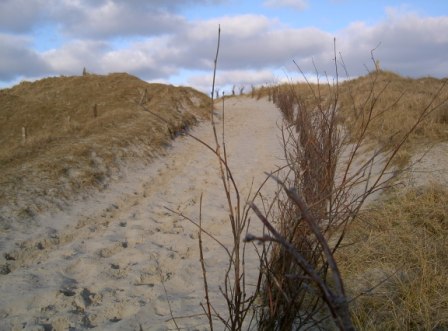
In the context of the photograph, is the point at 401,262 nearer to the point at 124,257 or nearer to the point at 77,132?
the point at 124,257

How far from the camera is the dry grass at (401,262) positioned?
229cm

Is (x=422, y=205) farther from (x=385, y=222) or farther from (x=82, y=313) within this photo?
(x=82, y=313)

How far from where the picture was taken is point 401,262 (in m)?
2.84

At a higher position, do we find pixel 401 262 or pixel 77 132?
pixel 77 132

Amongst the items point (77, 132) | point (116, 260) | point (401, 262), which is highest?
point (77, 132)

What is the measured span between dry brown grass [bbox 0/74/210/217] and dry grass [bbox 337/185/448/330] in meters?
1.83

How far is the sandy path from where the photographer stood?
8.86 feet

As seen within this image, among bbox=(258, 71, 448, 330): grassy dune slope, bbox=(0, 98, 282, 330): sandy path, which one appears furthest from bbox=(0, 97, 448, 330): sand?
bbox=(258, 71, 448, 330): grassy dune slope

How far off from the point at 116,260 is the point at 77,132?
5.80 meters

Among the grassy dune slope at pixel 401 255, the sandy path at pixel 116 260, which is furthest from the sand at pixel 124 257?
the grassy dune slope at pixel 401 255

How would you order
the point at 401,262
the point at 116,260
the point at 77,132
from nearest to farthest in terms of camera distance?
the point at 401,262 → the point at 116,260 → the point at 77,132

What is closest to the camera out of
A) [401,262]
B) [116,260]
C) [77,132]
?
[401,262]

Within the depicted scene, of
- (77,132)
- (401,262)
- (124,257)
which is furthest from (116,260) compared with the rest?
(77,132)

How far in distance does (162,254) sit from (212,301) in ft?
3.34
